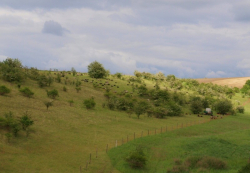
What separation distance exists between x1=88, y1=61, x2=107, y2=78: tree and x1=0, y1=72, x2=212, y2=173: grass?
158 feet

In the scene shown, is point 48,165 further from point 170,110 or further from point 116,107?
point 170,110

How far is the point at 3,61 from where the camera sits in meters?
81.1

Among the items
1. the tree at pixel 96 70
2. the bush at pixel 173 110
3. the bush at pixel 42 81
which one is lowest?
the bush at pixel 173 110

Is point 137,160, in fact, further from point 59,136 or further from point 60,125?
point 60,125

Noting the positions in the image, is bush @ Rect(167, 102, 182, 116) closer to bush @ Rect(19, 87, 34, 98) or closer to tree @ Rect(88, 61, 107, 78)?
bush @ Rect(19, 87, 34, 98)

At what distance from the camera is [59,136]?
37.9 metres

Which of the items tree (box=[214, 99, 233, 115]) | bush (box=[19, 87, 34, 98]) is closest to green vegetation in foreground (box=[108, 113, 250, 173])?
bush (box=[19, 87, 34, 98])

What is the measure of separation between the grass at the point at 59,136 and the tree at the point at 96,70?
48.1 meters

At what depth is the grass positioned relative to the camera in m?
27.4

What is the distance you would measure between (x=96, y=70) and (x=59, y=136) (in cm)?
7985

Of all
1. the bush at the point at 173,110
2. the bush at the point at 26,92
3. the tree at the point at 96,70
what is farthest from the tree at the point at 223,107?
the bush at the point at 26,92

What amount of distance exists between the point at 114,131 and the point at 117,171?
18.0 metres

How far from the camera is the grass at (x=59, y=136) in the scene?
90.0ft

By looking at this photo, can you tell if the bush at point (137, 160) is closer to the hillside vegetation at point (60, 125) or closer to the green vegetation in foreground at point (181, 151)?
the green vegetation in foreground at point (181, 151)
